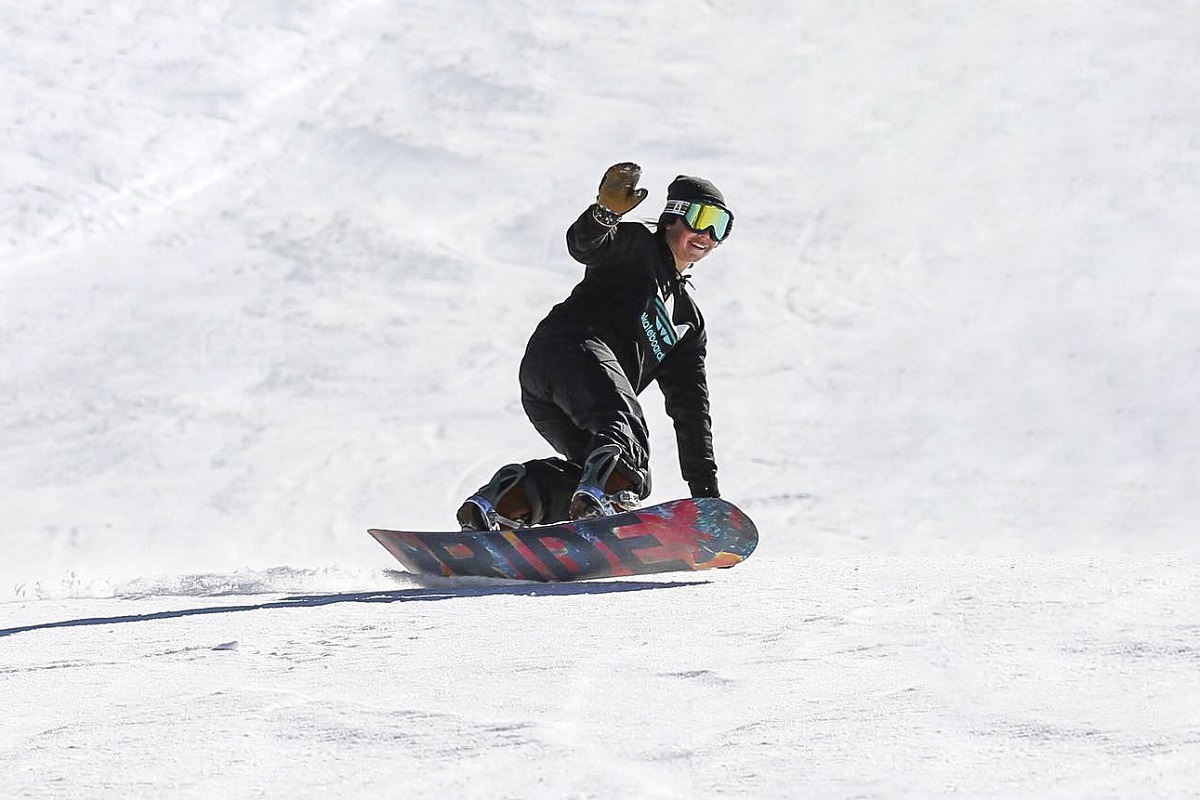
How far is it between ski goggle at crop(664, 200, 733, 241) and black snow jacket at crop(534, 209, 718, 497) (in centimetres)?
11

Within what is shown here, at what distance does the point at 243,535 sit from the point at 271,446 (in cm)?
113

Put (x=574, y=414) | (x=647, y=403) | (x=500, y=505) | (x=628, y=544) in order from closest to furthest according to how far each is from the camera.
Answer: (x=628, y=544), (x=574, y=414), (x=500, y=505), (x=647, y=403)

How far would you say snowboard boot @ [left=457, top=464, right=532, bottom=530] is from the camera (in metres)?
4.55

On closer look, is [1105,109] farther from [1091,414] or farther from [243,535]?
[243,535]

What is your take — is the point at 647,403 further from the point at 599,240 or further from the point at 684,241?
the point at 599,240

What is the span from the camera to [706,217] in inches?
186

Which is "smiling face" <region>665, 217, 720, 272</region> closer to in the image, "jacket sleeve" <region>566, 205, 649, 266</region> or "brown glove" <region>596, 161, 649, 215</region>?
"jacket sleeve" <region>566, 205, 649, 266</region>

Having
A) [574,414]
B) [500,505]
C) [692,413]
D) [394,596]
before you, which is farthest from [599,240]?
[394,596]

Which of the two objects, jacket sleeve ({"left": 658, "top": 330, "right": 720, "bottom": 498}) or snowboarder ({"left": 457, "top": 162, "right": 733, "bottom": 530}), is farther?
jacket sleeve ({"left": 658, "top": 330, "right": 720, "bottom": 498})

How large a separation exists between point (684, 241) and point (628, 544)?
3.51ft

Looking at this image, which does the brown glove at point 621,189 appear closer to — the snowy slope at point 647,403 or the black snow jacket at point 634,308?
the black snow jacket at point 634,308

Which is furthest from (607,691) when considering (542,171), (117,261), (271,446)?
(542,171)

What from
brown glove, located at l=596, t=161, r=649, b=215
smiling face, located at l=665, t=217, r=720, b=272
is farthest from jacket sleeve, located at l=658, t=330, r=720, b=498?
brown glove, located at l=596, t=161, r=649, b=215

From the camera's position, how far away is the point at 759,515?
7797 millimetres
